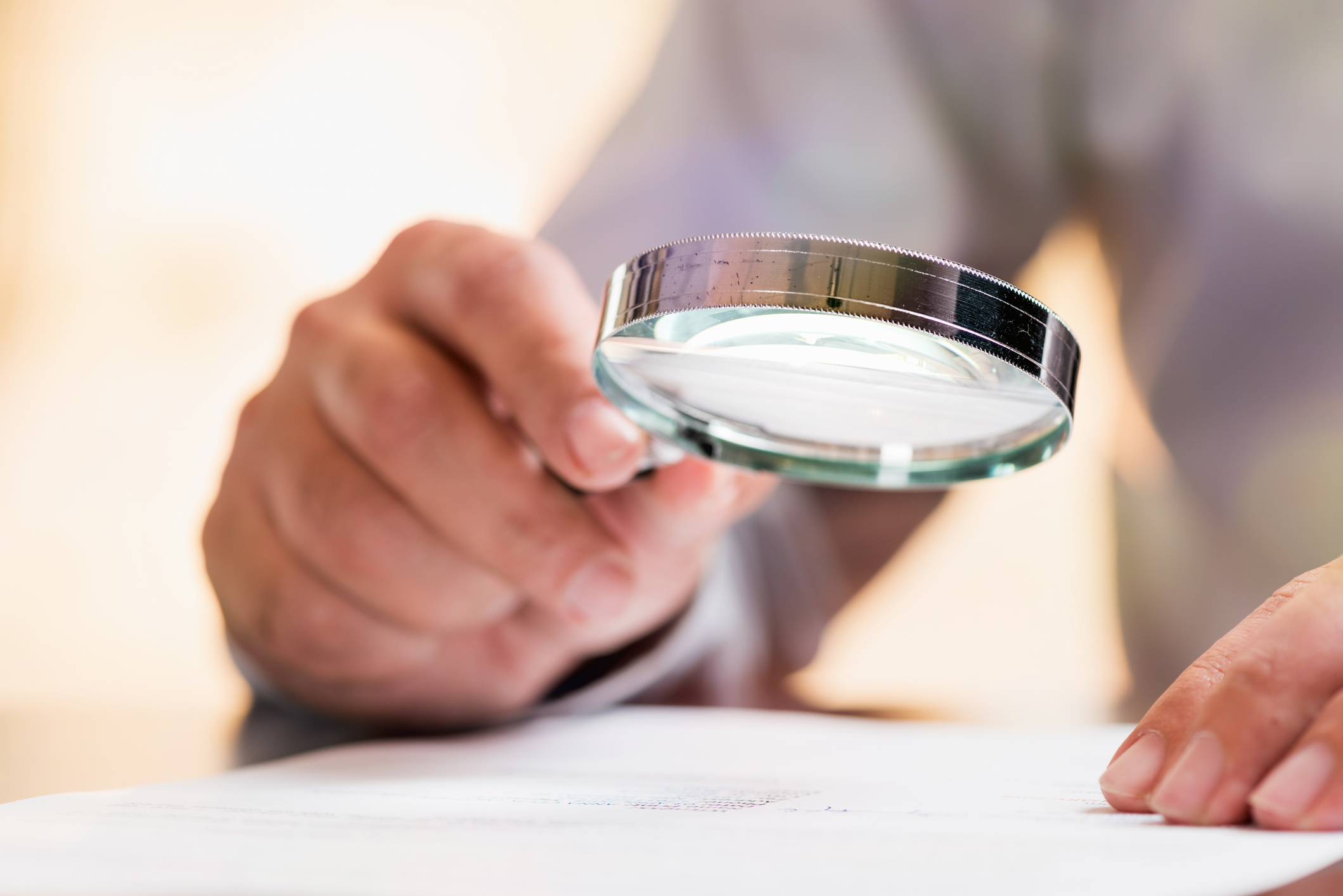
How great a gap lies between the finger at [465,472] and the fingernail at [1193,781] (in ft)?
0.98

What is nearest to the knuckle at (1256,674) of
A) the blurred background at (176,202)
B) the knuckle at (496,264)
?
the knuckle at (496,264)

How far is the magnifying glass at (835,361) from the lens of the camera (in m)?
0.32

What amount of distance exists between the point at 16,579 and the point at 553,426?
1651 mm

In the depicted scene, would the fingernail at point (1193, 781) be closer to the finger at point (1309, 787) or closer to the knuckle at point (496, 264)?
A: the finger at point (1309, 787)

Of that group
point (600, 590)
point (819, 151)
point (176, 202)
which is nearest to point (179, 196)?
point (176, 202)

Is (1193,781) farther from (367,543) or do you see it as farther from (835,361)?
(367,543)

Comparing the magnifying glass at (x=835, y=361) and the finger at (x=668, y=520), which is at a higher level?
the magnifying glass at (x=835, y=361)

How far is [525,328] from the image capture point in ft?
1.70

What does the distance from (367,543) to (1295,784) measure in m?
0.50

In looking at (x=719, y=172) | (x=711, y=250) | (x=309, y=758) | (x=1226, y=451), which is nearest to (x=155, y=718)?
(x=309, y=758)

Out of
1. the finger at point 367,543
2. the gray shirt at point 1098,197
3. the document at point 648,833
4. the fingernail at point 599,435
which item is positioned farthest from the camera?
the gray shirt at point 1098,197

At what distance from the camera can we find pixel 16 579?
1651 millimetres

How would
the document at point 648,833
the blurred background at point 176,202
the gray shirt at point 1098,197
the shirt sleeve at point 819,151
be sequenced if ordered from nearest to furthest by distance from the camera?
the document at point 648,833
the gray shirt at point 1098,197
the shirt sleeve at point 819,151
the blurred background at point 176,202

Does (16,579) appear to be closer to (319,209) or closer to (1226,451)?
(319,209)
